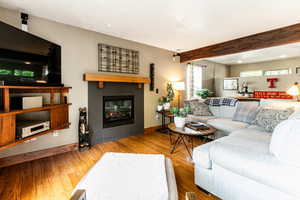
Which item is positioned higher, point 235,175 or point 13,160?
point 235,175

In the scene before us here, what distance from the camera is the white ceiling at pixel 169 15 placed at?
1.94 m

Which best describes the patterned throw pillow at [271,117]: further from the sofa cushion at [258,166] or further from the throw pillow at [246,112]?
the sofa cushion at [258,166]

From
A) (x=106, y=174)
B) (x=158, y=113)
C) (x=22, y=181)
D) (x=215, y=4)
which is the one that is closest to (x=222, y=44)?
(x=215, y=4)

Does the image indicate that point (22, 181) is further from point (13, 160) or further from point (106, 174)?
point (106, 174)

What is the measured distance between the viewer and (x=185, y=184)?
1.69 metres

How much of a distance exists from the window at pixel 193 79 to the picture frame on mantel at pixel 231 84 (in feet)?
4.65

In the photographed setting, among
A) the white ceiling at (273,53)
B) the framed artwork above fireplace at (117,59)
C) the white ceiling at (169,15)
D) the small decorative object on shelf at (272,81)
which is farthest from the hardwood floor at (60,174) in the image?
the small decorative object on shelf at (272,81)

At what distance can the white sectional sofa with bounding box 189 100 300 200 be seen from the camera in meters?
1.05

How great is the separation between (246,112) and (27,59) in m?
4.06

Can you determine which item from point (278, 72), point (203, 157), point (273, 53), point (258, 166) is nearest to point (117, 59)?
point (203, 157)

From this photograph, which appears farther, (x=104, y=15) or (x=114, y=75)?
(x=114, y=75)

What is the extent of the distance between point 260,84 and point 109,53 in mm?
5913

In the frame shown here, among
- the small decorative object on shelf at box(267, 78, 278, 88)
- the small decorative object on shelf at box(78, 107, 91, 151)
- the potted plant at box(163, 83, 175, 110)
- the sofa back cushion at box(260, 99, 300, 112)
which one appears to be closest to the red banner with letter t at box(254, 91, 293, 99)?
the small decorative object on shelf at box(267, 78, 278, 88)

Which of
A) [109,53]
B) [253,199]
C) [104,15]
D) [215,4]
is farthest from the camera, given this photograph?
[109,53]
